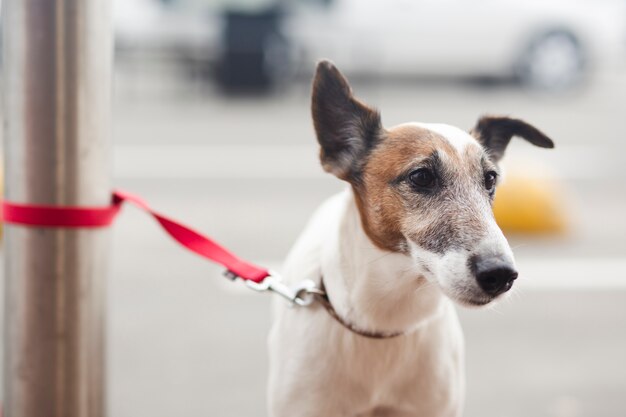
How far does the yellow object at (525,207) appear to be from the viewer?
639 cm

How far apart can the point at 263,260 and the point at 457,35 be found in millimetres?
8016

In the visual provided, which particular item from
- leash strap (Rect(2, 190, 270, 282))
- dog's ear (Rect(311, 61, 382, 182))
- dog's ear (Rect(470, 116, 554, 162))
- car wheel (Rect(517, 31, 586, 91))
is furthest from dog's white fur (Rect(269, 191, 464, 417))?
car wheel (Rect(517, 31, 586, 91))

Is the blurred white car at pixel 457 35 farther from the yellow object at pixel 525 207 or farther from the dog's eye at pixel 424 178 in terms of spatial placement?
the dog's eye at pixel 424 178

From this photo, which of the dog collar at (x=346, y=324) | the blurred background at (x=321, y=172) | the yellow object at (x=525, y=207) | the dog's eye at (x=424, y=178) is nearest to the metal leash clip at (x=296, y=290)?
the dog collar at (x=346, y=324)

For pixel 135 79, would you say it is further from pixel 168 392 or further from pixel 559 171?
pixel 168 392

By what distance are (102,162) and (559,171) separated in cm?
675

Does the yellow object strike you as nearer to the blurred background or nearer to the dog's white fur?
the blurred background

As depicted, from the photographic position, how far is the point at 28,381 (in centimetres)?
273

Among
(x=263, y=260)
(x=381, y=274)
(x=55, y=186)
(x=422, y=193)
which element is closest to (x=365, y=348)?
(x=381, y=274)

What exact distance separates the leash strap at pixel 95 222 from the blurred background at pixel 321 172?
129 cm

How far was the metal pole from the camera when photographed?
2598 millimetres

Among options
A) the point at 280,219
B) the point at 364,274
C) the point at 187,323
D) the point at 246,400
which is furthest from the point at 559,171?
the point at 364,274

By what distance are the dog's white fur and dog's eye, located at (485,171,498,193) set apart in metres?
0.31

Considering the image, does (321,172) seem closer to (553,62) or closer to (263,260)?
(263,260)
